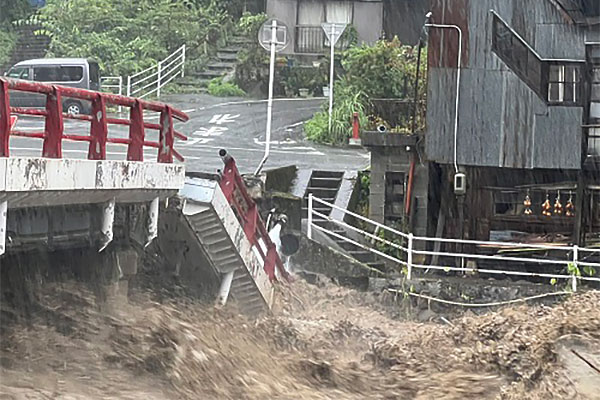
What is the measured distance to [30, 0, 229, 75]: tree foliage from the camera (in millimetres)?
34969

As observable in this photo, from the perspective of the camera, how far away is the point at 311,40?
36969 mm

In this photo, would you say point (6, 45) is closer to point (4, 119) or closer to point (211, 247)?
point (211, 247)

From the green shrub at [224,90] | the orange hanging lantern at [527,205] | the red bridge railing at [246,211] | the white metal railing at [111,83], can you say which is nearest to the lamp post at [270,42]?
the red bridge railing at [246,211]

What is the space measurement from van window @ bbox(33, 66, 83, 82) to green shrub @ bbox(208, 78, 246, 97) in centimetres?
601

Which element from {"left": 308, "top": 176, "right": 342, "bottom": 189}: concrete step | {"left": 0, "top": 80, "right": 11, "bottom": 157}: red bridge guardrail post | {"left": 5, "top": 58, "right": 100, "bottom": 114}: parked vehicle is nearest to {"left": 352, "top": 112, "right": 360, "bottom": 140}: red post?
{"left": 308, "top": 176, "right": 342, "bottom": 189}: concrete step

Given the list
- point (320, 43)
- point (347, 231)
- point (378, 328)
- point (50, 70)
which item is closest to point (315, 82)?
point (320, 43)

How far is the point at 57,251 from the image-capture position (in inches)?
417

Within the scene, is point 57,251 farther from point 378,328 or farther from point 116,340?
point 378,328

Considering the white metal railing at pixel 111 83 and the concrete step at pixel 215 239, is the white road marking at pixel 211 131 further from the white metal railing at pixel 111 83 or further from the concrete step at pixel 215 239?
the concrete step at pixel 215 239

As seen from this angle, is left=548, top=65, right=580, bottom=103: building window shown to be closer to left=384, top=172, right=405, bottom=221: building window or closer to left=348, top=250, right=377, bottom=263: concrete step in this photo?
left=384, top=172, right=405, bottom=221: building window

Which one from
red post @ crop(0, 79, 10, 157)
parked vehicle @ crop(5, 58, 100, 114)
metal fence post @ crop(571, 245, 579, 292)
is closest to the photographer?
red post @ crop(0, 79, 10, 157)

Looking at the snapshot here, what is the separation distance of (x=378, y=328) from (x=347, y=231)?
3.95 meters

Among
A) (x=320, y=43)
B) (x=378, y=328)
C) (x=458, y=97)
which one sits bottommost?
(x=378, y=328)

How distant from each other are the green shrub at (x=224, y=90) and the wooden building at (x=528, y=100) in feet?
53.9
